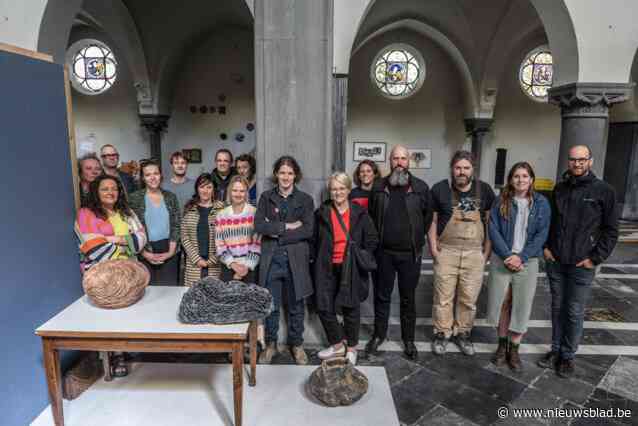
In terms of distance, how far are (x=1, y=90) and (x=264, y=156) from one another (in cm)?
177

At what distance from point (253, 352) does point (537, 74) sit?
35.1 feet

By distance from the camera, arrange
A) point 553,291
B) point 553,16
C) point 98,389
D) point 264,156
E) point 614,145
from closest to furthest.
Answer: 1. point 98,389
2. point 553,291
3. point 264,156
4. point 553,16
5. point 614,145

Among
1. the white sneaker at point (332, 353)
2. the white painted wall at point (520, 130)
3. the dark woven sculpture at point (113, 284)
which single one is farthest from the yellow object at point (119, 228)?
the white painted wall at point (520, 130)

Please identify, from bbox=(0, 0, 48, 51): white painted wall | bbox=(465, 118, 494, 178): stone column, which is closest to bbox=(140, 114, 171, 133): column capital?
bbox=(0, 0, 48, 51): white painted wall

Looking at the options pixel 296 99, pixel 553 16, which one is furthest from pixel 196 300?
pixel 553 16

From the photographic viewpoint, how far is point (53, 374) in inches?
85.4

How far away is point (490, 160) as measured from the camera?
10.6 metres

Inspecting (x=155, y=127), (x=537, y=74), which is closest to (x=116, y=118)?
(x=155, y=127)

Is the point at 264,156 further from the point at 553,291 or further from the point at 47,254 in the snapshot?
the point at 553,291

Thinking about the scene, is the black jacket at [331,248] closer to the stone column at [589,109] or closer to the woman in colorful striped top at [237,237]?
the woman in colorful striped top at [237,237]

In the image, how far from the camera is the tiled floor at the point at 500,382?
8.85ft

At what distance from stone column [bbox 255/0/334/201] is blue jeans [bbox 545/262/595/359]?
2.01 m

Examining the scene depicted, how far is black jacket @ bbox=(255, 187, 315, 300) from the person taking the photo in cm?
305

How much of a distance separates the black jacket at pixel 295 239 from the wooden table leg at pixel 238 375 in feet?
3.01
